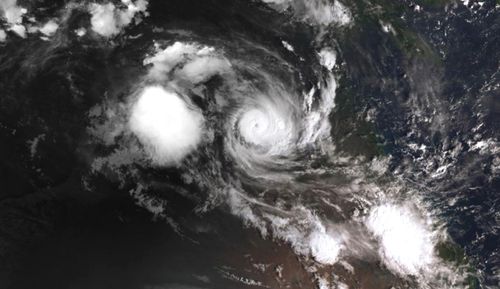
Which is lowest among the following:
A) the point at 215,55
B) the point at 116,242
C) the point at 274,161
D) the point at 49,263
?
the point at 49,263

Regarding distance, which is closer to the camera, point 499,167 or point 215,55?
point 215,55

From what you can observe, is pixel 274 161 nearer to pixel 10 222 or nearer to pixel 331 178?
pixel 331 178

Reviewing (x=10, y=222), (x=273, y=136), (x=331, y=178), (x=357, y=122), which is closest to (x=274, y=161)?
(x=273, y=136)

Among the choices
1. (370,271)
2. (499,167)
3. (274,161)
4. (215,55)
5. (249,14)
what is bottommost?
(370,271)

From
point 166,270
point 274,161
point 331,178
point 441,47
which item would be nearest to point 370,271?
point 331,178

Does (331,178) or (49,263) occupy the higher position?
(331,178)

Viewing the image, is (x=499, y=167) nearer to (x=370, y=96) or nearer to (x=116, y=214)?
(x=370, y=96)
